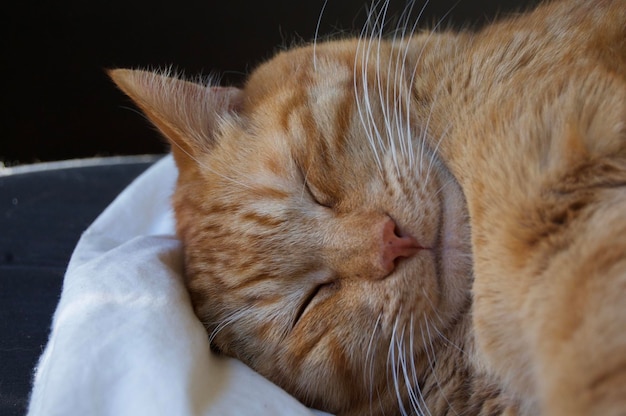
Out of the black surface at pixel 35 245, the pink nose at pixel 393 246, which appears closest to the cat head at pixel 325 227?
the pink nose at pixel 393 246

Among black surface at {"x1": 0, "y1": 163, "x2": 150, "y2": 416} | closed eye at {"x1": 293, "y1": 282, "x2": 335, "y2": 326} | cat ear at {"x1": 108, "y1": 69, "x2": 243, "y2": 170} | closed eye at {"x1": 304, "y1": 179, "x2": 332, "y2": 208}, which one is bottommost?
black surface at {"x1": 0, "y1": 163, "x2": 150, "y2": 416}

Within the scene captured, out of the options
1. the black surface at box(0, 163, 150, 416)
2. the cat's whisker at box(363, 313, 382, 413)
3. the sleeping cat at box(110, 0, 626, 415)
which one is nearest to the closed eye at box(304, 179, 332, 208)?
the sleeping cat at box(110, 0, 626, 415)

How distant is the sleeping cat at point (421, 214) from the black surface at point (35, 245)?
0.37 m

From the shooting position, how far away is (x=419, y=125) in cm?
121

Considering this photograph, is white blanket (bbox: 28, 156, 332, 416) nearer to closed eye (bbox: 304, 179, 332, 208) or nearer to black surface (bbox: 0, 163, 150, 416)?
black surface (bbox: 0, 163, 150, 416)

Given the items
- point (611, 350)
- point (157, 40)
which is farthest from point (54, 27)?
point (611, 350)

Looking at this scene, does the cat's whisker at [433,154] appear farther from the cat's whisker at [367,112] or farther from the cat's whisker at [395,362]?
the cat's whisker at [395,362]

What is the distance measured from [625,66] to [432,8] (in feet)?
8.29

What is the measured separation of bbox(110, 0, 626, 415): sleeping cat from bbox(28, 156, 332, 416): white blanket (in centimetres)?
13

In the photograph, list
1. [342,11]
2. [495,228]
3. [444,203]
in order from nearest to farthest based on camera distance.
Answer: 1. [495,228]
2. [444,203]
3. [342,11]

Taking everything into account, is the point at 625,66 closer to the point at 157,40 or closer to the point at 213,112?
the point at 213,112

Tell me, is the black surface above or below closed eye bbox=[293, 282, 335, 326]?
below

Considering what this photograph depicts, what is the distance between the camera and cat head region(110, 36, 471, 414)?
3.63 feet

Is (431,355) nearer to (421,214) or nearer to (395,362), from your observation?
(395,362)
